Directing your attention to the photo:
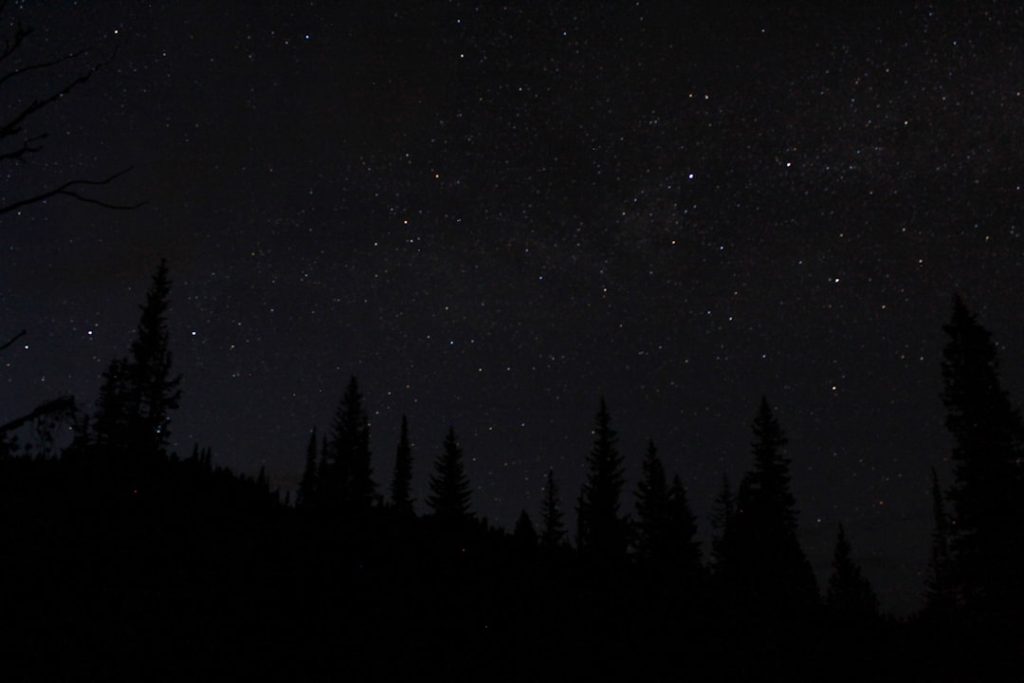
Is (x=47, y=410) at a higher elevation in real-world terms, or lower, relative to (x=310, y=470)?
lower

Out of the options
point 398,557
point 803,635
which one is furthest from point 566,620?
point 803,635

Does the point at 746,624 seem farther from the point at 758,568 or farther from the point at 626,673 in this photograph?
the point at 758,568

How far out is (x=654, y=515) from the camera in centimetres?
4872

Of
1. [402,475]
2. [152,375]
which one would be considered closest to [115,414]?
[152,375]

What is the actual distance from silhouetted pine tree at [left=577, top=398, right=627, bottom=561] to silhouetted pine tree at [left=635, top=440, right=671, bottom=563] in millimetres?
2983

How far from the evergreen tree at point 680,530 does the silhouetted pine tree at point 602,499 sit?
12.0 ft

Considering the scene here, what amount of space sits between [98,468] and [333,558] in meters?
9.15

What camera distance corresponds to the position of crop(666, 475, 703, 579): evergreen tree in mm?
46156

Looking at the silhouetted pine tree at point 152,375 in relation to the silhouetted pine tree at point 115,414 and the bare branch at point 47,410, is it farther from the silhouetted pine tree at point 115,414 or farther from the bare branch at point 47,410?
the bare branch at point 47,410

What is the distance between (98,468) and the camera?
24.8 meters

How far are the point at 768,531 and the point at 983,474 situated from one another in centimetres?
1293

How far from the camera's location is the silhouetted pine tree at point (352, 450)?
169 feet

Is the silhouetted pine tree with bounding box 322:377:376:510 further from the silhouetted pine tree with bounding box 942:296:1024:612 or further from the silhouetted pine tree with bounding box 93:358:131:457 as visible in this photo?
the silhouetted pine tree with bounding box 942:296:1024:612

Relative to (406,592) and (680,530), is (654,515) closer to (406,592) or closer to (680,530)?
(680,530)
